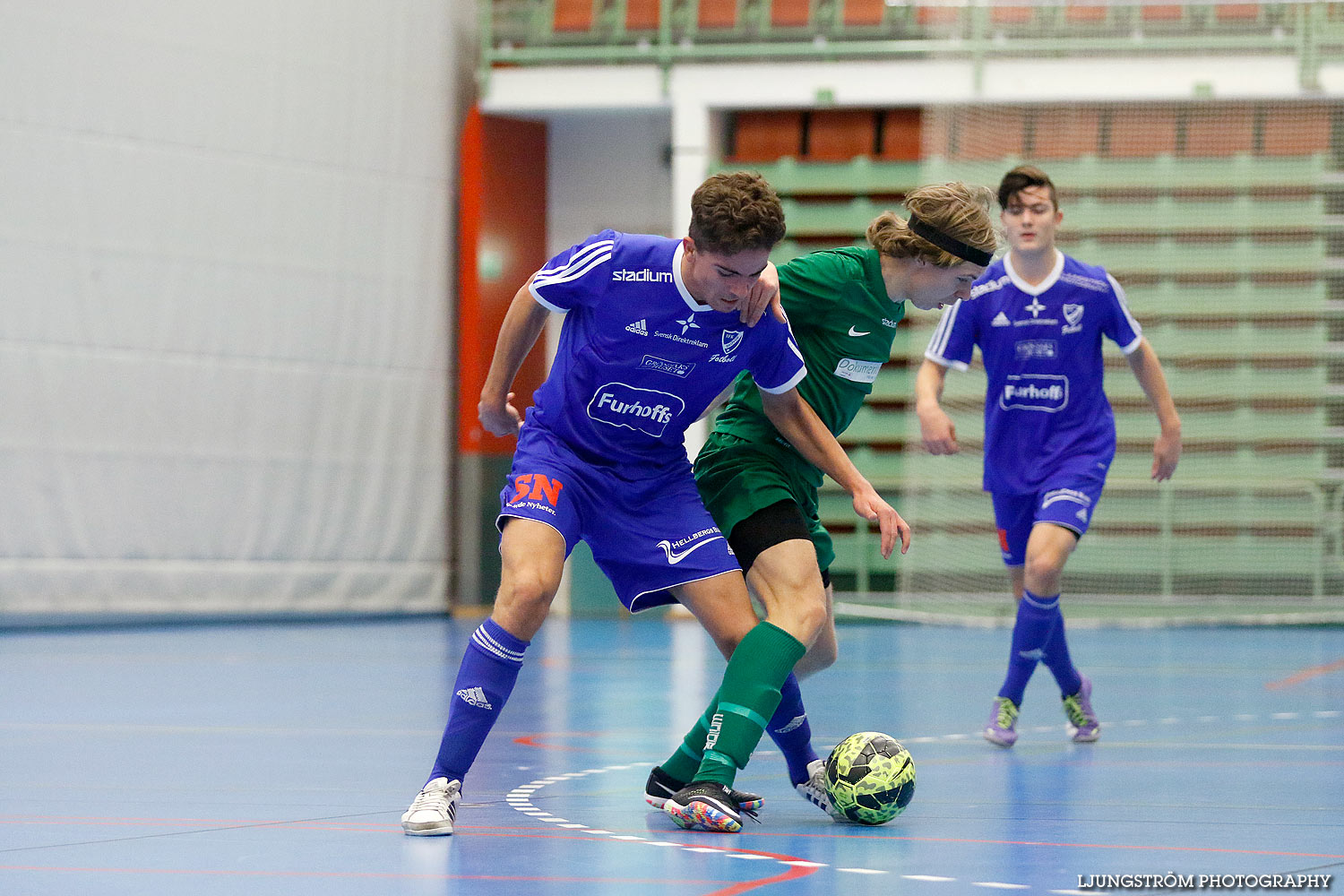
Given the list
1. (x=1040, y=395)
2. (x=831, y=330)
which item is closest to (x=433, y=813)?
(x=831, y=330)

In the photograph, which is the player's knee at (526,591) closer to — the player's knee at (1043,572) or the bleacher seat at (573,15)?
the player's knee at (1043,572)

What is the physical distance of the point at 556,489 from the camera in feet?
13.6

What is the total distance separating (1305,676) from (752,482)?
241 inches

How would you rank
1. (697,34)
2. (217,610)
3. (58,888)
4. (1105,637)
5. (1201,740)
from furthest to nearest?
1. (697,34)
2. (217,610)
3. (1105,637)
4. (1201,740)
5. (58,888)

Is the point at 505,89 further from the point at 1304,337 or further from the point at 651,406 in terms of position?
the point at 651,406

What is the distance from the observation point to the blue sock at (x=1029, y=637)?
6.21 m

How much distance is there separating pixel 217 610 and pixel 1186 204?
9013mm

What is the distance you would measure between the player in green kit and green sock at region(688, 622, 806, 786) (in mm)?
151

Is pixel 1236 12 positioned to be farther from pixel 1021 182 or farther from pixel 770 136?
pixel 1021 182

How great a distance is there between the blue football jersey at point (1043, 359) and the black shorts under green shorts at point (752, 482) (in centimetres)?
195

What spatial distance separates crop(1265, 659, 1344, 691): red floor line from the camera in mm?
8766

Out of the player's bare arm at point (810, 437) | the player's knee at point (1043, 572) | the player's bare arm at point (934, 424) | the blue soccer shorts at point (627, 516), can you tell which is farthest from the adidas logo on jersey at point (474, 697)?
the player's knee at point (1043, 572)

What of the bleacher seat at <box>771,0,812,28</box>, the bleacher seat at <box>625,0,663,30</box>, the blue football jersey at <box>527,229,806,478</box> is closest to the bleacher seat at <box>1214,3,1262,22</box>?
the bleacher seat at <box>771,0,812,28</box>

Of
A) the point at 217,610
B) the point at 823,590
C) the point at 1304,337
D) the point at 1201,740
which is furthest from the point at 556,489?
the point at 1304,337
